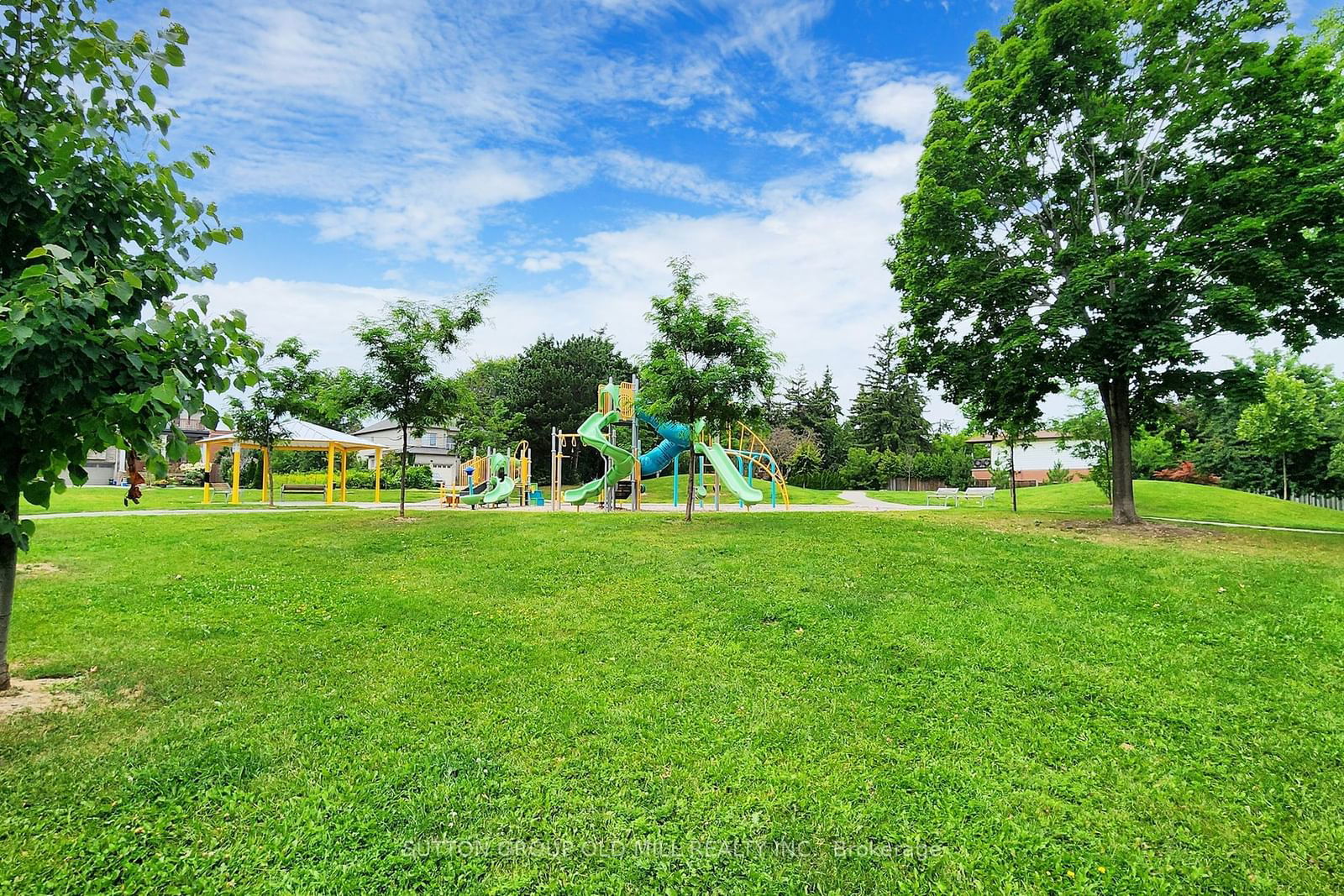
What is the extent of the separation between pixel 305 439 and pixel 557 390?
52.8 ft

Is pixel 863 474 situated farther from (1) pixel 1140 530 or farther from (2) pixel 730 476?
(1) pixel 1140 530

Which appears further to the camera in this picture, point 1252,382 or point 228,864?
point 1252,382

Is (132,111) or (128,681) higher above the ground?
(132,111)

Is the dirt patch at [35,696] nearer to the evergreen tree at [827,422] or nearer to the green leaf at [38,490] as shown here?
Result: the green leaf at [38,490]

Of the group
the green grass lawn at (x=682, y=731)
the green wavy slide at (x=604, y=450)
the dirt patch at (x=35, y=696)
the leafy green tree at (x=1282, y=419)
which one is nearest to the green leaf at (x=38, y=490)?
the green grass lawn at (x=682, y=731)

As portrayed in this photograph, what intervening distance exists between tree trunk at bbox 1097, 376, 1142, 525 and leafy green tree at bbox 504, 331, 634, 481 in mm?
27385

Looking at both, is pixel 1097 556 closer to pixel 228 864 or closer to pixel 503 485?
pixel 228 864

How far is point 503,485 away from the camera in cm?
2255

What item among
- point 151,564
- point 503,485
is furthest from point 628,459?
point 151,564

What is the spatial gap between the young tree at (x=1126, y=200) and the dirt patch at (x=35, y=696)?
13113 mm

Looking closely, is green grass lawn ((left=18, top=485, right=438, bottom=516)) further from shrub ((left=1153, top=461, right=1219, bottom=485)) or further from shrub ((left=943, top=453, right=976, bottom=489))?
shrub ((left=1153, top=461, right=1219, bottom=485))

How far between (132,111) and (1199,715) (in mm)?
8349

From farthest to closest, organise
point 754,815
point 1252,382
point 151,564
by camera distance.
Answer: point 1252,382 → point 151,564 → point 754,815

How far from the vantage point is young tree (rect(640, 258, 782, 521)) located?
12.5 meters
